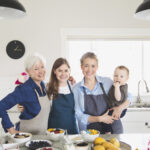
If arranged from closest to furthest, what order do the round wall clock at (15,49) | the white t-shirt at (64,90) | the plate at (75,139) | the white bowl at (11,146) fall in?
1. the white bowl at (11,146)
2. the plate at (75,139)
3. the white t-shirt at (64,90)
4. the round wall clock at (15,49)

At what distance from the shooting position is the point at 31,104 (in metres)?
1.94

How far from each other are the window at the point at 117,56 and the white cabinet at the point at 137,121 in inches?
29.4

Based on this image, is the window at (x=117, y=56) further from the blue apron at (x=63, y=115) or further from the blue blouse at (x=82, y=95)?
the blue apron at (x=63, y=115)

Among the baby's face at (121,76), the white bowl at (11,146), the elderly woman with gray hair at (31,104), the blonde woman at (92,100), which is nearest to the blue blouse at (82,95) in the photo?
the blonde woman at (92,100)

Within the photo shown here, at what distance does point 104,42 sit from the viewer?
3938mm

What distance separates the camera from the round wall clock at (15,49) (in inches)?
140

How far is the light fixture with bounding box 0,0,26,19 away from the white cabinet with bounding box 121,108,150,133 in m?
2.30

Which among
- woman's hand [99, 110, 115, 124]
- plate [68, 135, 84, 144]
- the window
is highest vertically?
the window

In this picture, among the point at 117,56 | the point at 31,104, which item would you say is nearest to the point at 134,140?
the point at 31,104

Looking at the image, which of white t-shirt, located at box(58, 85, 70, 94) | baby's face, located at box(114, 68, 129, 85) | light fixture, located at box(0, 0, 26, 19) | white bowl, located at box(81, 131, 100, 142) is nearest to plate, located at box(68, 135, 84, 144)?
white bowl, located at box(81, 131, 100, 142)

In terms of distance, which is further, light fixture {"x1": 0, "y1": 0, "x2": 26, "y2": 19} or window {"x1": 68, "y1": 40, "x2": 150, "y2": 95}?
window {"x1": 68, "y1": 40, "x2": 150, "y2": 95}

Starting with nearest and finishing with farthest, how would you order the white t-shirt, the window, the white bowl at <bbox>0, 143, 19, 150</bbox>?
the white bowl at <bbox>0, 143, 19, 150</bbox> < the white t-shirt < the window

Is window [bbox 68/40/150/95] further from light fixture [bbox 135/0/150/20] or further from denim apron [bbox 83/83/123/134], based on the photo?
light fixture [bbox 135/0/150/20]

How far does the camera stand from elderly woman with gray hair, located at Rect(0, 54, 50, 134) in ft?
6.18
